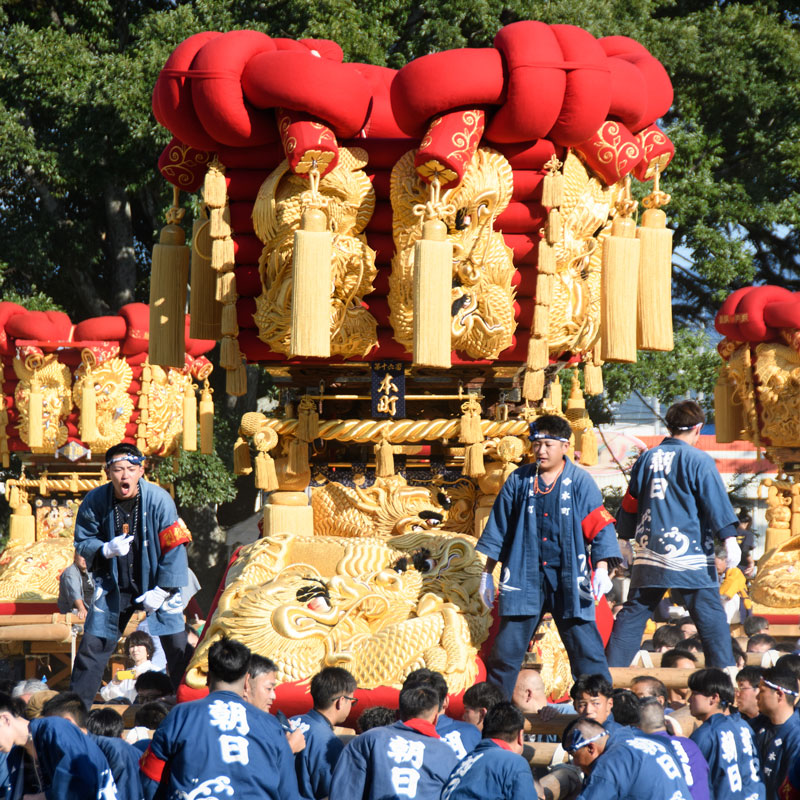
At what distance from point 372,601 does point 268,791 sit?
2.24 m

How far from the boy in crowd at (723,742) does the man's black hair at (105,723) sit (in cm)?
206

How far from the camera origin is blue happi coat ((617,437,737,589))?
5.98 metres

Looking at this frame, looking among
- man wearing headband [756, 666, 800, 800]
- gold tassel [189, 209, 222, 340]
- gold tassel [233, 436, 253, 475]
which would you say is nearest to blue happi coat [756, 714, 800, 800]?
man wearing headband [756, 666, 800, 800]

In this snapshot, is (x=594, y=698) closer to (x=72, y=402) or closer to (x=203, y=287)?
(x=203, y=287)

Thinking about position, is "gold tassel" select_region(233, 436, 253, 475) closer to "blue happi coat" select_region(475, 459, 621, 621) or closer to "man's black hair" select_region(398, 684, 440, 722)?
"blue happi coat" select_region(475, 459, 621, 621)

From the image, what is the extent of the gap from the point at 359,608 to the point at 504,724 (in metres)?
2.08

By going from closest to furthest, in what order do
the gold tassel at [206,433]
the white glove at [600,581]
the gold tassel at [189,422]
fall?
the white glove at [600,581], the gold tassel at [206,433], the gold tassel at [189,422]

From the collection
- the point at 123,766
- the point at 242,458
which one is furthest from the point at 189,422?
the point at 123,766

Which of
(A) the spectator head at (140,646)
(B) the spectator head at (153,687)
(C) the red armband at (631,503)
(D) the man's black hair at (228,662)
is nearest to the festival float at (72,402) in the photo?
(A) the spectator head at (140,646)

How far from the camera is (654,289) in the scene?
25.3 ft

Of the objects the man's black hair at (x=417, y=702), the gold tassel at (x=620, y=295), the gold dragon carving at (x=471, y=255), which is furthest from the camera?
the gold tassel at (x=620, y=295)

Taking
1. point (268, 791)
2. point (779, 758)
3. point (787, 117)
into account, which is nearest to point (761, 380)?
point (787, 117)

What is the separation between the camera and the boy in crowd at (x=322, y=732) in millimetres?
4781

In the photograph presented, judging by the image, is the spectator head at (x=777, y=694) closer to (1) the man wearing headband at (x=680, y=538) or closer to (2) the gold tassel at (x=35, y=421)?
(1) the man wearing headband at (x=680, y=538)
